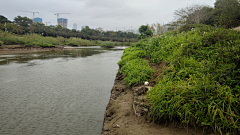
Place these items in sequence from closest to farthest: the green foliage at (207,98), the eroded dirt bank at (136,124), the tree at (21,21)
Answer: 1. the green foliage at (207,98)
2. the eroded dirt bank at (136,124)
3. the tree at (21,21)

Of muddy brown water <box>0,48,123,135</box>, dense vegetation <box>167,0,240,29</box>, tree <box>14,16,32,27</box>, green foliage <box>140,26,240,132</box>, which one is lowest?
muddy brown water <box>0,48,123,135</box>

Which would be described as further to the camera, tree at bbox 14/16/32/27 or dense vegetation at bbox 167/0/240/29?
tree at bbox 14/16/32/27

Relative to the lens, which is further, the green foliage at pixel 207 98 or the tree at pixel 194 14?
the tree at pixel 194 14

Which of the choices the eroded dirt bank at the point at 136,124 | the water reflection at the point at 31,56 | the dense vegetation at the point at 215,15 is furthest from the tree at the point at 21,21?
the eroded dirt bank at the point at 136,124

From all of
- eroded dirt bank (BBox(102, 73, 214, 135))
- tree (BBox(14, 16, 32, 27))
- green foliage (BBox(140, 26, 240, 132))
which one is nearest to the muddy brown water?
eroded dirt bank (BBox(102, 73, 214, 135))

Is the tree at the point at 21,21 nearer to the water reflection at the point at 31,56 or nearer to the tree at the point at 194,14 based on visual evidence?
the water reflection at the point at 31,56

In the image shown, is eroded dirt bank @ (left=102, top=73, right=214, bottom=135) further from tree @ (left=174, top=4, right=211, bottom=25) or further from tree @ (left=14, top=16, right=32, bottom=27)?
tree @ (left=14, top=16, right=32, bottom=27)

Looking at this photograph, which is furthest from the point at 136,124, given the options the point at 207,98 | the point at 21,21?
the point at 21,21

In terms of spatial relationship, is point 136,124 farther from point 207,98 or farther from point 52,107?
point 52,107

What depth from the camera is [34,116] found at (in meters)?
4.24

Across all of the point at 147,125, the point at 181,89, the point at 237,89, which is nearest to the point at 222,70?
the point at 237,89

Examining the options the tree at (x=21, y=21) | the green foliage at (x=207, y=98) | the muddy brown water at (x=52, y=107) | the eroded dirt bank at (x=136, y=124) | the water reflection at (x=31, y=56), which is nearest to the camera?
the green foliage at (x=207, y=98)

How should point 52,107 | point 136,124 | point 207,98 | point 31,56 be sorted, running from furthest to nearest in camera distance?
1. point 31,56
2. point 52,107
3. point 136,124
4. point 207,98

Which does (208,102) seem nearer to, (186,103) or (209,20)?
(186,103)
